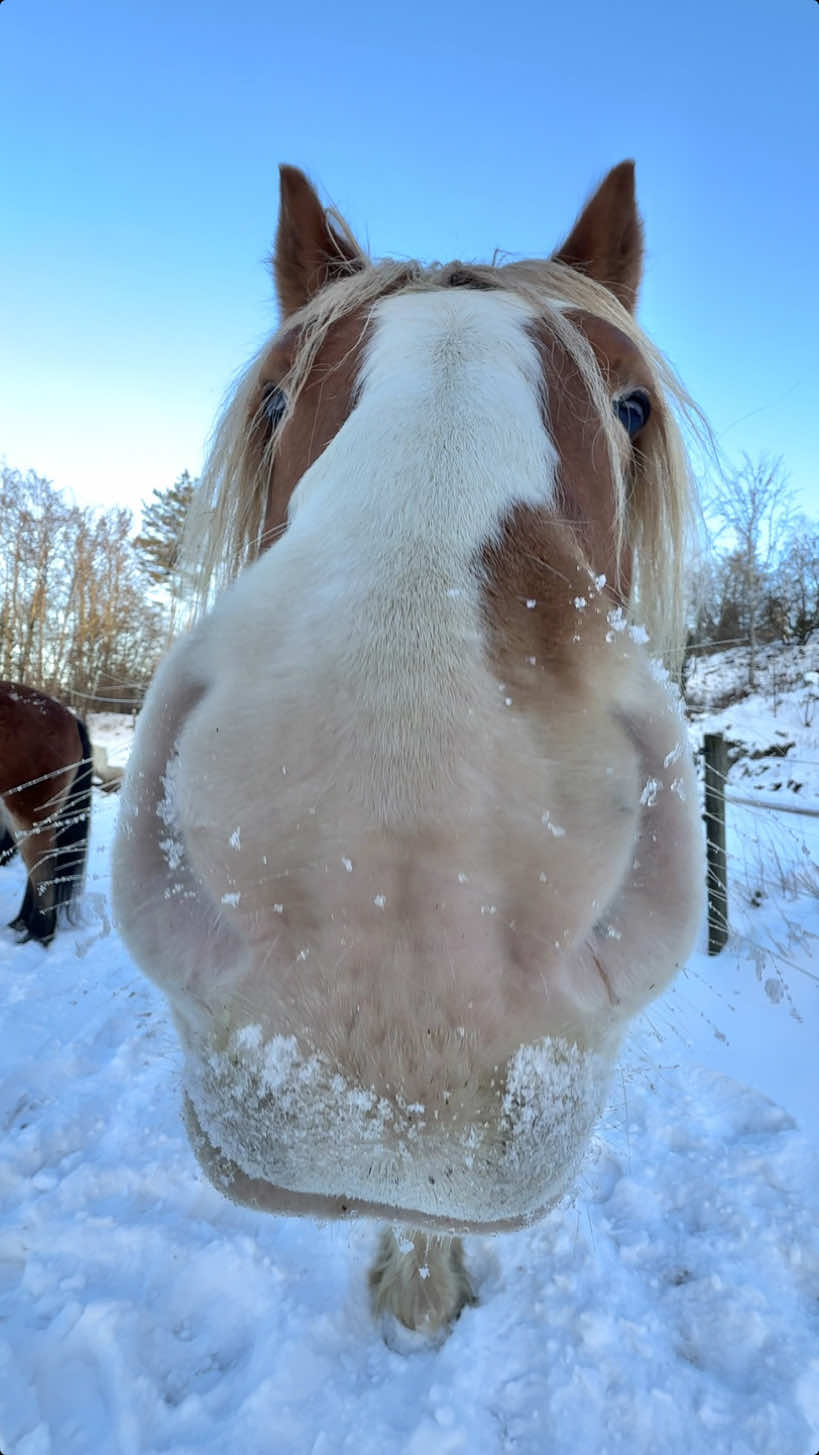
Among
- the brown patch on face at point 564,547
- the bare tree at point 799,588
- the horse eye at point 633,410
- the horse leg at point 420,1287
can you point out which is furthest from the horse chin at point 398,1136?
the bare tree at point 799,588

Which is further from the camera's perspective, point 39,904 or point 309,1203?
point 39,904

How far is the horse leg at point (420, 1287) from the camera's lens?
1.78 m

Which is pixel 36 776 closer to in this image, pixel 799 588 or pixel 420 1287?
pixel 420 1287

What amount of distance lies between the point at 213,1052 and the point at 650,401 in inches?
68.9

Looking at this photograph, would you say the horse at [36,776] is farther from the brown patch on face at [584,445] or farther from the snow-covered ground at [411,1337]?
the brown patch on face at [584,445]

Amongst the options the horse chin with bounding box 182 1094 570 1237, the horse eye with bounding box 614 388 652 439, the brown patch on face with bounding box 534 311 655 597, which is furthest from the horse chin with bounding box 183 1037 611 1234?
the horse eye with bounding box 614 388 652 439

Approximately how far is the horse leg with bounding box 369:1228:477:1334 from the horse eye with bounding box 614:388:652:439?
2344mm

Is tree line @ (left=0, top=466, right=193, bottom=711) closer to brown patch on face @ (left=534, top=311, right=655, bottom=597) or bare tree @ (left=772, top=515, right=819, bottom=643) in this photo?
brown patch on face @ (left=534, top=311, right=655, bottom=597)

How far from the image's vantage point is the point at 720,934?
4250mm

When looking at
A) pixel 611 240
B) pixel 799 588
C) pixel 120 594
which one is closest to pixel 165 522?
pixel 120 594

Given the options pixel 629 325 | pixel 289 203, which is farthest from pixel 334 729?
pixel 289 203

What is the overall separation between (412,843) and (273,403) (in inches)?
57.6

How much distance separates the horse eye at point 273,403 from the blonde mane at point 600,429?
0.03 metres

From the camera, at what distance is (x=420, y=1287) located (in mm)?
1807
